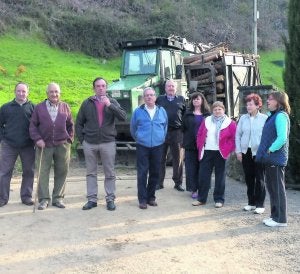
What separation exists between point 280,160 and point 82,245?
274 centimetres

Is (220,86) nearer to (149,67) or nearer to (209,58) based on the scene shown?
(209,58)

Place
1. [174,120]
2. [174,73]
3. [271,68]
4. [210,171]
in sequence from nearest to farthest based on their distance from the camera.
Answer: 1. [210,171]
2. [174,120]
3. [174,73]
4. [271,68]

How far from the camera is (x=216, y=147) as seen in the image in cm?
741

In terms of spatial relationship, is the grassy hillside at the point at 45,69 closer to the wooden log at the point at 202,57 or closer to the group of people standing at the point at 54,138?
the wooden log at the point at 202,57

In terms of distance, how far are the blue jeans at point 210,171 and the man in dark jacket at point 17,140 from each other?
2610 millimetres

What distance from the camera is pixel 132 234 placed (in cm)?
614

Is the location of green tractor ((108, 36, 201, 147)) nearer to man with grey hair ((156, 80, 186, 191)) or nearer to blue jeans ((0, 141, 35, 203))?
man with grey hair ((156, 80, 186, 191))

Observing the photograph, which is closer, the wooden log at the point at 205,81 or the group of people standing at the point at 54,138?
the group of people standing at the point at 54,138

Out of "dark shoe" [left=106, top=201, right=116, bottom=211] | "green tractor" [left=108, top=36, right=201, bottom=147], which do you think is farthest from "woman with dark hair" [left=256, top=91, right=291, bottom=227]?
"green tractor" [left=108, top=36, right=201, bottom=147]

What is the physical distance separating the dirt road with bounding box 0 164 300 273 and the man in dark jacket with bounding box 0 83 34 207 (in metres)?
0.31

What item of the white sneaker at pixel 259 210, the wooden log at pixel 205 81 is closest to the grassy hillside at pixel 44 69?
the wooden log at pixel 205 81

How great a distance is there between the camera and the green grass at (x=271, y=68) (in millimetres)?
29458

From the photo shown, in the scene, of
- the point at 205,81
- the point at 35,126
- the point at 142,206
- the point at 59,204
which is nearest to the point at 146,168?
the point at 142,206

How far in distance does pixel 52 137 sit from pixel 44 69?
13.8m
